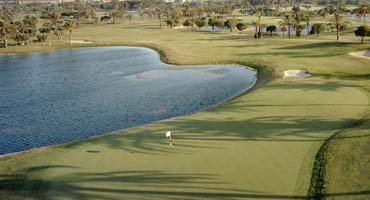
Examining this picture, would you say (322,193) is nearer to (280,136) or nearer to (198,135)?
(280,136)

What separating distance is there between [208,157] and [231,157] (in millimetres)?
1523

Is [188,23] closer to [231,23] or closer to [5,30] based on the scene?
[231,23]

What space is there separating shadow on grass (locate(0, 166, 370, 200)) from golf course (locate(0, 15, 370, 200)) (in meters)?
0.06

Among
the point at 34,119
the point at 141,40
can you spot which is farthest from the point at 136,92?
the point at 141,40

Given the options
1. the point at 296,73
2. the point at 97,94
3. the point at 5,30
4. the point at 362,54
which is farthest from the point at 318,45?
the point at 5,30

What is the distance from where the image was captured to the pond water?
40188mm

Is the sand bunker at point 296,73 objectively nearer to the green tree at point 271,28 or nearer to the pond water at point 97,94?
the pond water at point 97,94

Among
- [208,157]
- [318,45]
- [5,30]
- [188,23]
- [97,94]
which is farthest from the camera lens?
[188,23]

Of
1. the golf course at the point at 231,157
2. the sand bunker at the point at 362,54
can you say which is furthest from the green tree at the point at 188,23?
the golf course at the point at 231,157

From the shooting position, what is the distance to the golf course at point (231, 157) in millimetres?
22281

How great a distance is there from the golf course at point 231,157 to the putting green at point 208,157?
0.20 feet

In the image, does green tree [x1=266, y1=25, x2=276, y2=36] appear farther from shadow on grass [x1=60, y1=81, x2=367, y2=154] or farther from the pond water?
shadow on grass [x1=60, y1=81, x2=367, y2=154]

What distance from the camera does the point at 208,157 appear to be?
2688 cm

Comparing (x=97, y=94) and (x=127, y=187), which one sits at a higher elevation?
(x=97, y=94)
